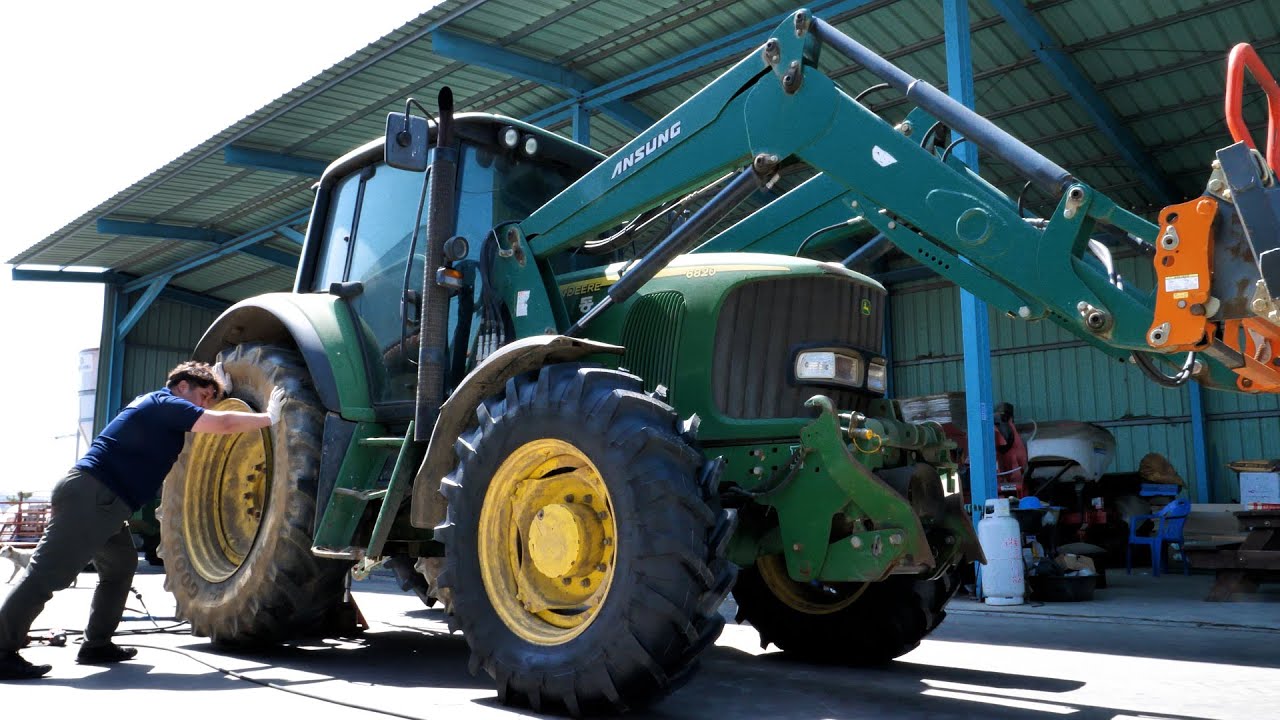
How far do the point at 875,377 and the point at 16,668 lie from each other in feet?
13.7

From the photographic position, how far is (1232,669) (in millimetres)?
5645

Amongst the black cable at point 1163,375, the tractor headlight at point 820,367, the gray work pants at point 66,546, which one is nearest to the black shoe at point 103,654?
the gray work pants at point 66,546

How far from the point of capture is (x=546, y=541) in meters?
4.20

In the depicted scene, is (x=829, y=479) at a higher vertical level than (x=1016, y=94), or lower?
lower

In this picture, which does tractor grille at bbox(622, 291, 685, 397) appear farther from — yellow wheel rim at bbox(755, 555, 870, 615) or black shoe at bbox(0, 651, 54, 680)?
black shoe at bbox(0, 651, 54, 680)

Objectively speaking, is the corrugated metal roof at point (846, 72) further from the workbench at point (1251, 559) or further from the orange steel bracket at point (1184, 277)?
the orange steel bracket at point (1184, 277)

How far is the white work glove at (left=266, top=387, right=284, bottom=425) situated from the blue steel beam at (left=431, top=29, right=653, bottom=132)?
868 centimetres

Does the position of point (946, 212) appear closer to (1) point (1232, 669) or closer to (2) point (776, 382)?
(2) point (776, 382)

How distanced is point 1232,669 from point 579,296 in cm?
394

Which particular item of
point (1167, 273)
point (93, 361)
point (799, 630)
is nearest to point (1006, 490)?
point (799, 630)

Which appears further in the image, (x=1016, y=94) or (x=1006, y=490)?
(x=1016, y=94)

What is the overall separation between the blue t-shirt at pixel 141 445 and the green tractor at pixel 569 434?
52 centimetres

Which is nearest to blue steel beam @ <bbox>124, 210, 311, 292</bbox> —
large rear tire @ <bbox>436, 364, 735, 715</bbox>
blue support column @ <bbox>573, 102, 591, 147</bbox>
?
blue support column @ <bbox>573, 102, 591, 147</bbox>

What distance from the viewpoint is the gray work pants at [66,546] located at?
4797 millimetres
